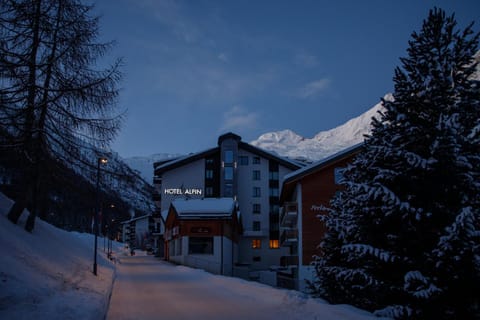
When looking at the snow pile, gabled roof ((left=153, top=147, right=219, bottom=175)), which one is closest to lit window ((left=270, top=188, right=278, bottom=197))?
gabled roof ((left=153, top=147, right=219, bottom=175))

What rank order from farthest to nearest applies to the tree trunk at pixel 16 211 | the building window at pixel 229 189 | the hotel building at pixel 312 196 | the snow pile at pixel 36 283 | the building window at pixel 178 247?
the building window at pixel 229 189
the building window at pixel 178 247
the hotel building at pixel 312 196
the tree trunk at pixel 16 211
the snow pile at pixel 36 283

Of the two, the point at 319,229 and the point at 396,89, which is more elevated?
the point at 396,89

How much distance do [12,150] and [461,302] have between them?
1428 centimetres

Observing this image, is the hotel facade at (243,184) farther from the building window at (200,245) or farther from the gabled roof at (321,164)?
the gabled roof at (321,164)

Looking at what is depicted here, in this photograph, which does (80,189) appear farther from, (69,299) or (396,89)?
(396,89)

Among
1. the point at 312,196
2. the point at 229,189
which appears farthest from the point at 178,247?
the point at 229,189

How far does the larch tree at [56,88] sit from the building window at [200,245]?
27.4 meters

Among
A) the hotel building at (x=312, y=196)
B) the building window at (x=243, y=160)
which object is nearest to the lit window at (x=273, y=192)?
the building window at (x=243, y=160)

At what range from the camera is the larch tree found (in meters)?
13.7

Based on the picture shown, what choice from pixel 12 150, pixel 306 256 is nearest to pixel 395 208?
pixel 12 150

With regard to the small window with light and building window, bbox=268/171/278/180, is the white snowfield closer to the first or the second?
the small window with light

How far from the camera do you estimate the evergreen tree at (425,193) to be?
978 centimetres

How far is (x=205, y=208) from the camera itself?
44.8 metres

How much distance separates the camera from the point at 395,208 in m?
10.4
